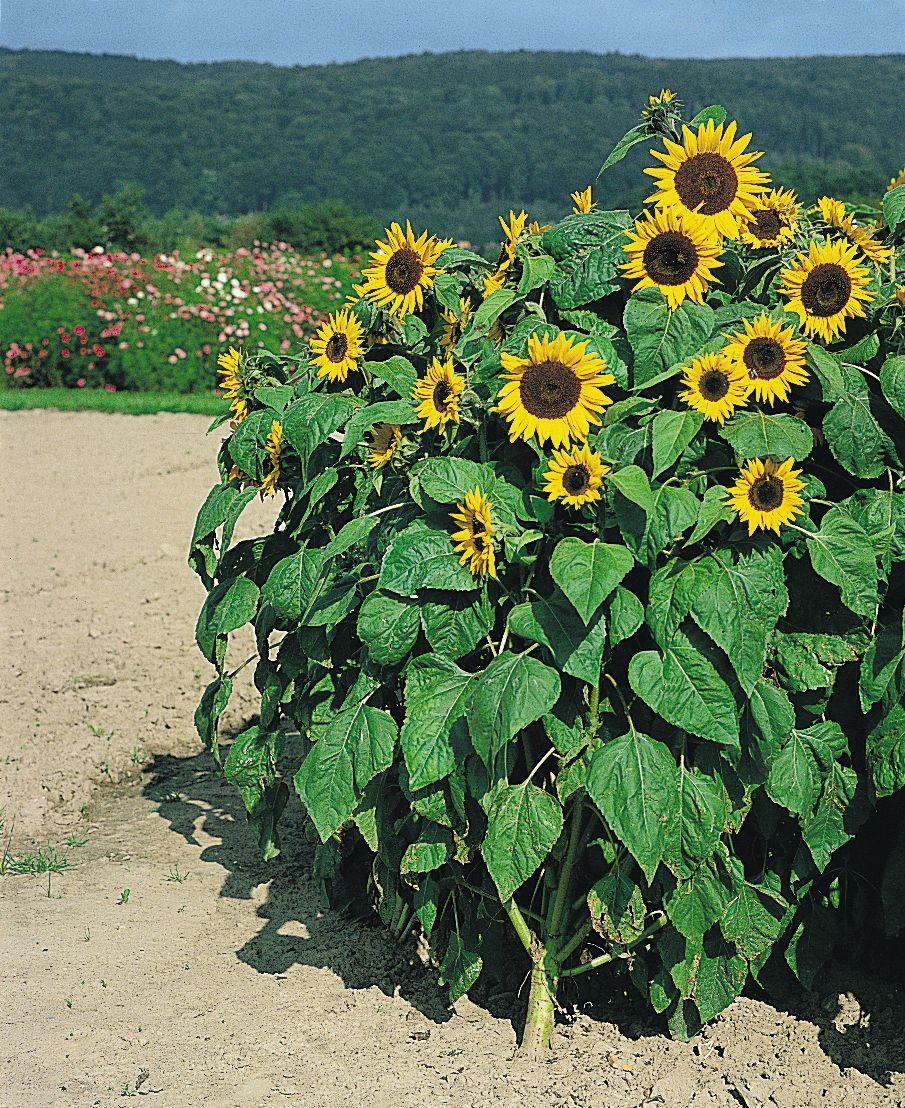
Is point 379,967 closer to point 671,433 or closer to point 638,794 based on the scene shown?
point 638,794

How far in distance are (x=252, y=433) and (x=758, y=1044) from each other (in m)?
1.68

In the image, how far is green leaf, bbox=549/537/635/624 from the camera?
200 cm

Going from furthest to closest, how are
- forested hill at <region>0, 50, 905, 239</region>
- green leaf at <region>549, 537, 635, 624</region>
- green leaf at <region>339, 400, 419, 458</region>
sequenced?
forested hill at <region>0, 50, 905, 239</region>
green leaf at <region>339, 400, 419, 458</region>
green leaf at <region>549, 537, 635, 624</region>

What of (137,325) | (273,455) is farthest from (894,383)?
(137,325)

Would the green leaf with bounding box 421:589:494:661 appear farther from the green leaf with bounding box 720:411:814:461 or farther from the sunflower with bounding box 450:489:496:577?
the green leaf with bounding box 720:411:814:461

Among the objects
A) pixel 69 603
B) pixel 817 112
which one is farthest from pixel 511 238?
pixel 817 112

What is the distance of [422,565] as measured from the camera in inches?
87.6

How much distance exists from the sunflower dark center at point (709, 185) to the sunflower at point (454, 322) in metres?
0.50

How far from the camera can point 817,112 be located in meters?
81.5

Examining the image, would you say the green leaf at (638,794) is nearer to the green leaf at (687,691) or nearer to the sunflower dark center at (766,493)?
the green leaf at (687,691)

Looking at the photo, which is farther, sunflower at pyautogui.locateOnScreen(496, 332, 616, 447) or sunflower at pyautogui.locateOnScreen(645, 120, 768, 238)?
sunflower at pyautogui.locateOnScreen(645, 120, 768, 238)

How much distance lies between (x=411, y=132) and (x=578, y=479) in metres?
78.5

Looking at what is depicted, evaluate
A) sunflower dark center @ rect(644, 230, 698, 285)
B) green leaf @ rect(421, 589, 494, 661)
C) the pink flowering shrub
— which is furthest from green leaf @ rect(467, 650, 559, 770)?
the pink flowering shrub

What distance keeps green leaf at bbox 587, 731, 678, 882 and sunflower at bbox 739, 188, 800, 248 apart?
1.01 metres
